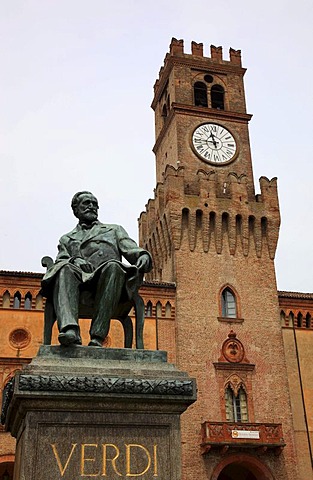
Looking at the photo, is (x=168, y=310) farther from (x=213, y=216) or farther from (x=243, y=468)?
(x=243, y=468)

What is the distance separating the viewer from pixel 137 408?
236 inches

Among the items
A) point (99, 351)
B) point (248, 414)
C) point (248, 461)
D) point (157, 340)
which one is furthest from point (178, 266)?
point (99, 351)

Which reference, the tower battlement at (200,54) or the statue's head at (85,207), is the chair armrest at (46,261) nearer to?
the statue's head at (85,207)

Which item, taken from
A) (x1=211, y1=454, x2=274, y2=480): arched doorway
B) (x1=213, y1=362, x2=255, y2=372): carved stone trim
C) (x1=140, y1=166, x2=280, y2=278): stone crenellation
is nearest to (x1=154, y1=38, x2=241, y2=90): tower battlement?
(x1=140, y1=166, x2=280, y2=278): stone crenellation

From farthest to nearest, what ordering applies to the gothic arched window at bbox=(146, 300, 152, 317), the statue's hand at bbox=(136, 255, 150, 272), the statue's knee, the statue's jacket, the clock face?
the clock face
the gothic arched window at bbox=(146, 300, 152, 317)
the statue's hand at bbox=(136, 255, 150, 272)
the statue's jacket
the statue's knee

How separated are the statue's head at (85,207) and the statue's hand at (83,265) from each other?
0.99 meters

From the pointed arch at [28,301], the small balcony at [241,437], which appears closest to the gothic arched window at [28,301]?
the pointed arch at [28,301]

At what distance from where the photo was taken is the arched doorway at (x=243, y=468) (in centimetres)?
2655

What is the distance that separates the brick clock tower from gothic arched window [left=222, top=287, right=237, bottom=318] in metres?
0.05

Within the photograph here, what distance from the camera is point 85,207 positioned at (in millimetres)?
8039

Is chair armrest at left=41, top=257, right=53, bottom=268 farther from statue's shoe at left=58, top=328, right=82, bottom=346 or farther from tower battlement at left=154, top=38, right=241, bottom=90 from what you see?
tower battlement at left=154, top=38, right=241, bottom=90

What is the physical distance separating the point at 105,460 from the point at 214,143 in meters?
31.3

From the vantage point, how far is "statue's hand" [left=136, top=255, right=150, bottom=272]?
23.5 feet

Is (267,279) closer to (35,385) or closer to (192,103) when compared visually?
(192,103)
